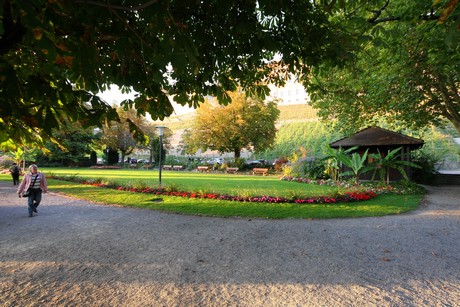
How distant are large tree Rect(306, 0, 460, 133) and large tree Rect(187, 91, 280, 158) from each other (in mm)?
15060

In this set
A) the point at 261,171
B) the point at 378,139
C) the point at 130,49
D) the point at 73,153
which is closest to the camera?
the point at 130,49

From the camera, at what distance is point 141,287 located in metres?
3.63

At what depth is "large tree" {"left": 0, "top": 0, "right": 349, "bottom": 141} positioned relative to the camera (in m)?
2.00

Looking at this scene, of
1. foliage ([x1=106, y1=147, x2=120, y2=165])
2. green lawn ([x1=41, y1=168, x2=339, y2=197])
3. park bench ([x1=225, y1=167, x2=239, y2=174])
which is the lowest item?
green lawn ([x1=41, y1=168, x2=339, y2=197])

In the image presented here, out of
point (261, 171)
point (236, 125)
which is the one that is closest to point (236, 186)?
point (261, 171)

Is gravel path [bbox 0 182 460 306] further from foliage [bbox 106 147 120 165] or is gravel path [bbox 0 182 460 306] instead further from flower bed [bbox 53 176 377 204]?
foliage [bbox 106 147 120 165]

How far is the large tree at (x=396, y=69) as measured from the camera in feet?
15.6

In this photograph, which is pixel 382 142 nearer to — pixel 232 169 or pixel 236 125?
pixel 232 169

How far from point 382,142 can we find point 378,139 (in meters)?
0.43

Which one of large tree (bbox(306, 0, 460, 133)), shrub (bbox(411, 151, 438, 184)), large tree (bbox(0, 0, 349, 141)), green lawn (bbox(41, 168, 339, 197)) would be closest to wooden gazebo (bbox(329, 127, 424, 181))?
large tree (bbox(306, 0, 460, 133))

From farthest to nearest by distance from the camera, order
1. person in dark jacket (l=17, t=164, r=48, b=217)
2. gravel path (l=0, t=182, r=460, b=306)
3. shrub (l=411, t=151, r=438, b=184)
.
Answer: shrub (l=411, t=151, r=438, b=184) < person in dark jacket (l=17, t=164, r=48, b=217) < gravel path (l=0, t=182, r=460, b=306)

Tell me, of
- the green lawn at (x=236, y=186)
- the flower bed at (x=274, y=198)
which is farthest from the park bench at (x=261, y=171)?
the flower bed at (x=274, y=198)

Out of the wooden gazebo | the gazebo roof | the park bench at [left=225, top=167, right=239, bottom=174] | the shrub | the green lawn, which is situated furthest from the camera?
the park bench at [left=225, top=167, right=239, bottom=174]

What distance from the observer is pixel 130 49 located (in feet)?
9.50
